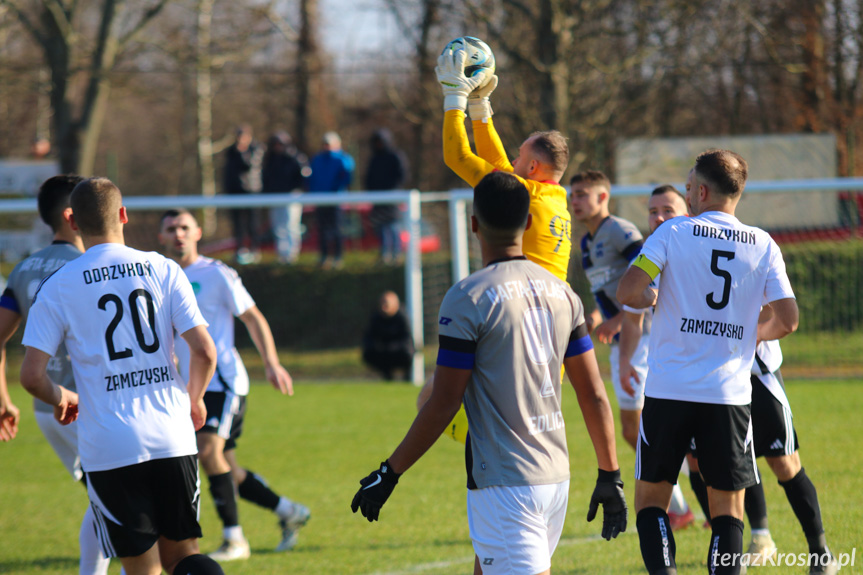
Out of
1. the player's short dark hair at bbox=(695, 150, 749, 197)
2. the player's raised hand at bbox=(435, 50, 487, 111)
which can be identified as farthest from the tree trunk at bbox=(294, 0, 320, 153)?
the player's short dark hair at bbox=(695, 150, 749, 197)

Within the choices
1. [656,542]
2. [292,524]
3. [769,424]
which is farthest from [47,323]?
[769,424]

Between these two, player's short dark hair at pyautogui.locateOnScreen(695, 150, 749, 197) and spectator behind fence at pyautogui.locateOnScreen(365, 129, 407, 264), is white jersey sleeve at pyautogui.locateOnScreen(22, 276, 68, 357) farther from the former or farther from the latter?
spectator behind fence at pyautogui.locateOnScreen(365, 129, 407, 264)

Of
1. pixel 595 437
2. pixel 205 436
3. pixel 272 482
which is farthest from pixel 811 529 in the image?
pixel 272 482

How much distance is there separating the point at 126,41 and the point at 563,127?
29.3ft

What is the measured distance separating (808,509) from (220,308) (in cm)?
358

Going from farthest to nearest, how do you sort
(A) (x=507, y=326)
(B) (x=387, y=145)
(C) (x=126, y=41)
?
(C) (x=126, y=41)
(B) (x=387, y=145)
(A) (x=507, y=326)

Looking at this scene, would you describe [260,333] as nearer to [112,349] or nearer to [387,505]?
[387,505]

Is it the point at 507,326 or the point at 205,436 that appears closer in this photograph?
the point at 507,326

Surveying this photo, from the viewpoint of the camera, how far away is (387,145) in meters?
14.8

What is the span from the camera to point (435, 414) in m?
3.03

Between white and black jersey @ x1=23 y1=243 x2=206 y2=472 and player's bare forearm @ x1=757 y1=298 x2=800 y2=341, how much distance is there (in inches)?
102

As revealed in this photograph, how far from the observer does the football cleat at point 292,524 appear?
5852 millimetres

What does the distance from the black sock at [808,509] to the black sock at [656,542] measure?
0.92 metres

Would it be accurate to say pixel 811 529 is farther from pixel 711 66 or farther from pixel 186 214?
pixel 711 66
